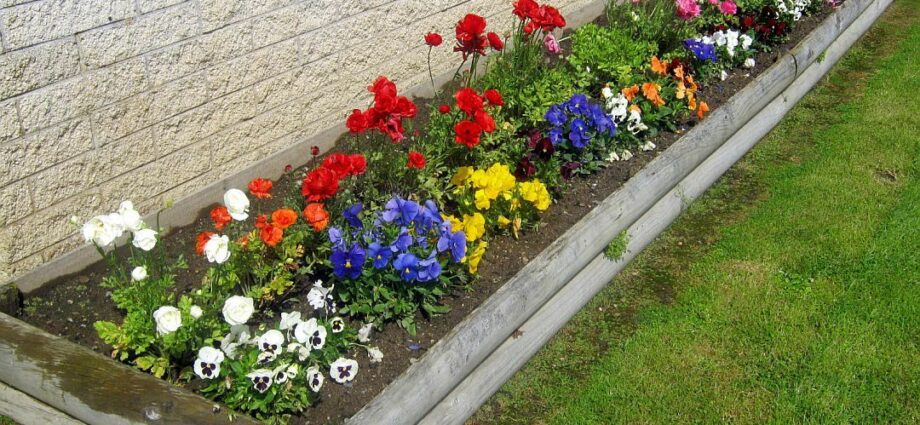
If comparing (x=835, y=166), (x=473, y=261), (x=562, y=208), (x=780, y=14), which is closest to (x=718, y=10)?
(x=780, y=14)

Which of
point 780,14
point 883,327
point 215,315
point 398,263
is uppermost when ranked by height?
point 215,315

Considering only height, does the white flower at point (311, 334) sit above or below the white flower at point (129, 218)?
below

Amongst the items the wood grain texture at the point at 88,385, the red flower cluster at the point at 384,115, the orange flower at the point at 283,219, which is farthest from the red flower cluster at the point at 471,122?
the wood grain texture at the point at 88,385

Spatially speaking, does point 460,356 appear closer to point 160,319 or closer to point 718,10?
point 160,319

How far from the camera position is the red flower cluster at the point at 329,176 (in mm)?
3158

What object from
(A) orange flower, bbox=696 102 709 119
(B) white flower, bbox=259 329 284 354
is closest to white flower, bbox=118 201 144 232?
(B) white flower, bbox=259 329 284 354

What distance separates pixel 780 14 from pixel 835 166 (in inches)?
61.8

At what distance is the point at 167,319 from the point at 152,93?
3.87 ft

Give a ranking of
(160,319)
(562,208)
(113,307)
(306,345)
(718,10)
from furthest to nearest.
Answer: (718,10) < (562,208) < (113,307) < (306,345) < (160,319)

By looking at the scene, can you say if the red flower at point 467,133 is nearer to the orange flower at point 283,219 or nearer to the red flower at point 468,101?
the red flower at point 468,101

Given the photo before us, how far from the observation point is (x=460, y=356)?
306cm

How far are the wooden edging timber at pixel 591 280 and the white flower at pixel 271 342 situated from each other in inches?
21.1

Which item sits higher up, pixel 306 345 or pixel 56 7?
pixel 56 7

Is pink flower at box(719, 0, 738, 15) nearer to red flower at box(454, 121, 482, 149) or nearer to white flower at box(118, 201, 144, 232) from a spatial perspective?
red flower at box(454, 121, 482, 149)
